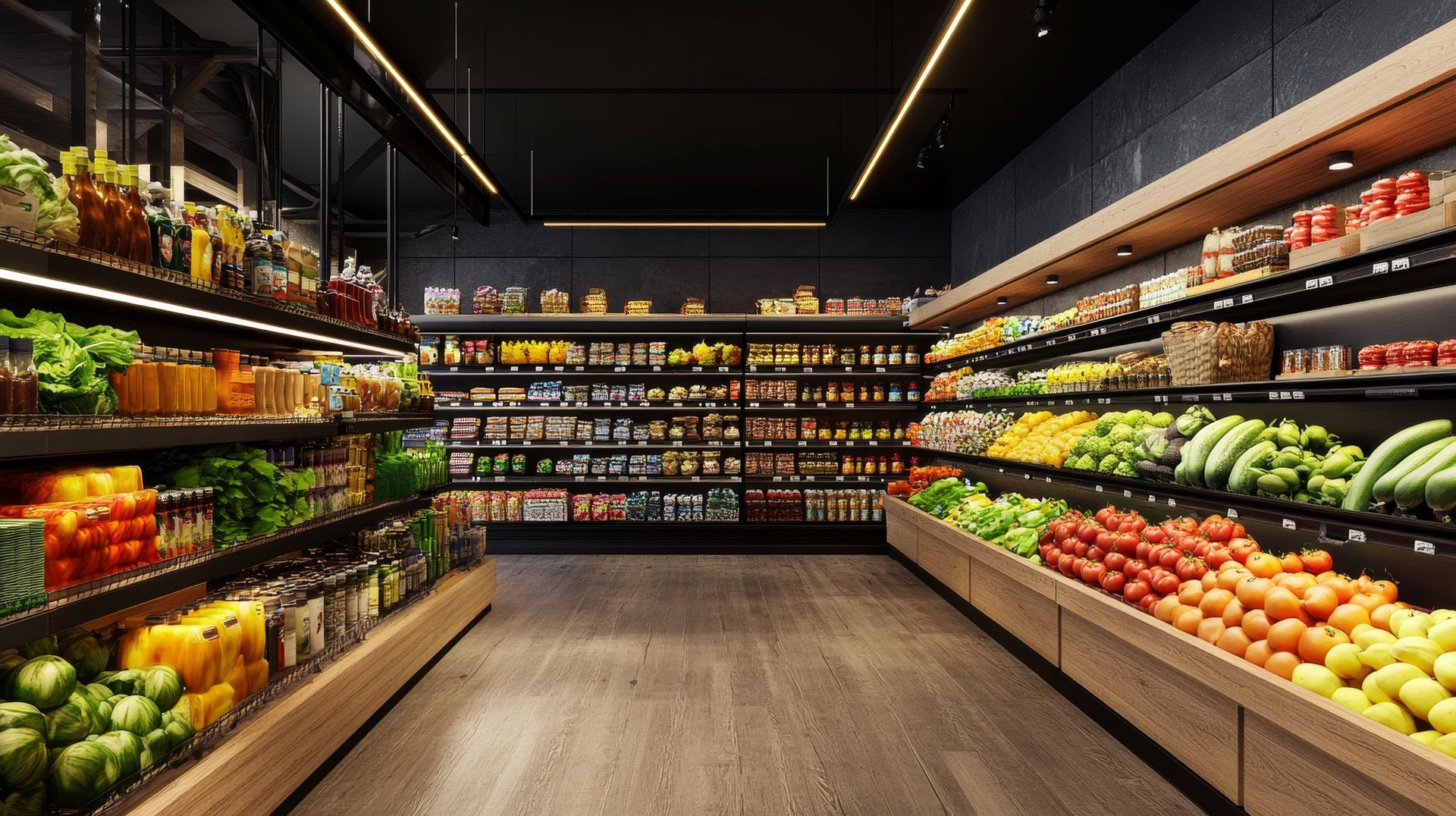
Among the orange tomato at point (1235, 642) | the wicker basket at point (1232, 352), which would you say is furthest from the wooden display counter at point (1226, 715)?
the wicker basket at point (1232, 352)

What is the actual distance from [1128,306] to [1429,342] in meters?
1.70

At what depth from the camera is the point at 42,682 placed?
1.84 metres

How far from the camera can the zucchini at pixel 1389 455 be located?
251 cm

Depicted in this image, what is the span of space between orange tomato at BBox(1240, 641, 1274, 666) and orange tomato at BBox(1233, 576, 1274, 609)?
0.17 metres

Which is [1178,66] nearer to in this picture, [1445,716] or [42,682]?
[1445,716]

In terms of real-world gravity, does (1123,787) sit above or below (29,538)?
below

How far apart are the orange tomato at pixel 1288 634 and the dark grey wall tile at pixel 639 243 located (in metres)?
6.81

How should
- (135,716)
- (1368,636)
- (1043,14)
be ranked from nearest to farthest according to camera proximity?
(135,716) < (1368,636) < (1043,14)

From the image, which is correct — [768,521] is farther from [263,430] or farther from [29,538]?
[29,538]

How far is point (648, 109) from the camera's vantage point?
5836mm

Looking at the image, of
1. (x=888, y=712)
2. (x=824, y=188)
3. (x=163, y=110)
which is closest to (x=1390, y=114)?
(x=888, y=712)

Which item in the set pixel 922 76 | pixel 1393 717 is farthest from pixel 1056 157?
pixel 1393 717

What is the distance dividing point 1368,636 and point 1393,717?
33 centimetres

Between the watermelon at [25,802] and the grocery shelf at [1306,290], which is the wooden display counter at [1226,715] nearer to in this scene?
the grocery shelf at [1306,290]
